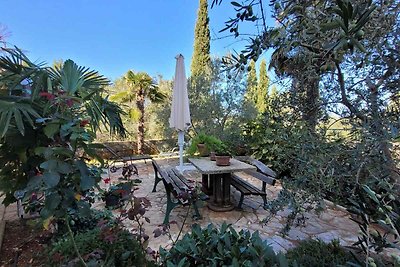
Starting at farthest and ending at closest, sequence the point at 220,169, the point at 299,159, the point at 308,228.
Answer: the point at 220,169 → the point at 308,228 → the point at 299,159

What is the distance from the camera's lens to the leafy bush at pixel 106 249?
1826 millimetres

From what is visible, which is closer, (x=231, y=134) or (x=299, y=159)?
(x=299, y=159)

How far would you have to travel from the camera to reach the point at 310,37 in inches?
54.7

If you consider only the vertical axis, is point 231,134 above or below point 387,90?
below

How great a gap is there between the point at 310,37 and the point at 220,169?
2.42 meters

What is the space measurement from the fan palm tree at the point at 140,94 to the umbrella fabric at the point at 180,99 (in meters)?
3.68

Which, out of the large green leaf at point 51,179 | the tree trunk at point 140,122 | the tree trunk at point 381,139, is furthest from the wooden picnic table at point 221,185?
the tree trunk at point 140,122

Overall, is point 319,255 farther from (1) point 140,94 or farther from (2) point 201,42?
(2) point 201,42

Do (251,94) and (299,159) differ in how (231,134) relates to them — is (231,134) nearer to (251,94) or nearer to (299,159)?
(251,94)

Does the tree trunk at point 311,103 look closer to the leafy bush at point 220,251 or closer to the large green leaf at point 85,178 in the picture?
the leafy bush at point 220,251

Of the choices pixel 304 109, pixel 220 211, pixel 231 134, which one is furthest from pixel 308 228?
pixel 231 134

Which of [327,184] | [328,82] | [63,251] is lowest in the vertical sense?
[63,251]

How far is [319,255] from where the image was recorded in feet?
6.26

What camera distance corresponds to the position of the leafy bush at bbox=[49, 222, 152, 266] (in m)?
1.83
